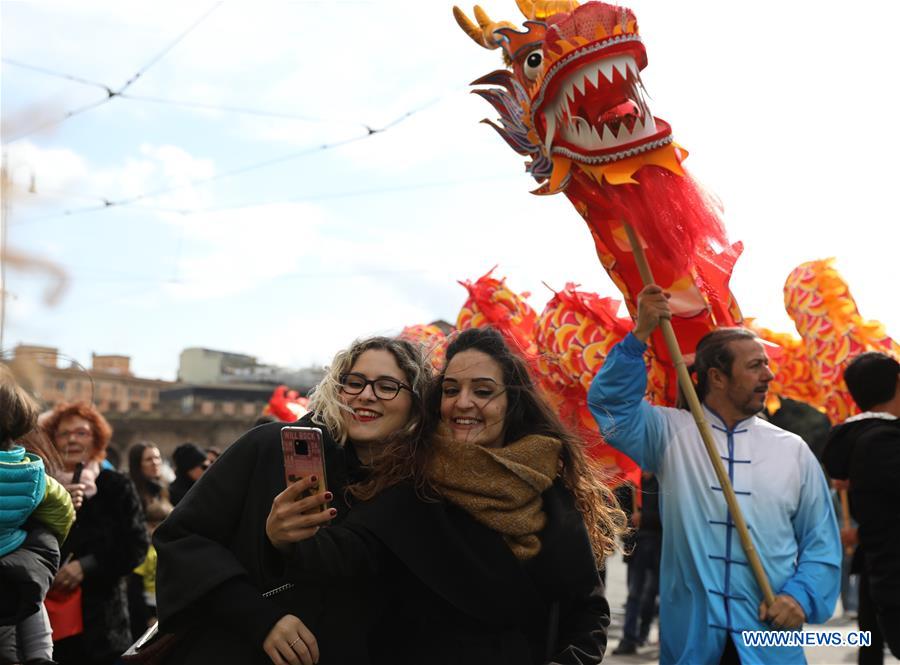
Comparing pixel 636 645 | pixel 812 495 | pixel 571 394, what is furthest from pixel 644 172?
pixel 636 645

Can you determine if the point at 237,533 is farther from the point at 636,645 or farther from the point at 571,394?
the point at 636,645

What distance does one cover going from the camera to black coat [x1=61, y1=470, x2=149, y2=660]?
15.0 ft

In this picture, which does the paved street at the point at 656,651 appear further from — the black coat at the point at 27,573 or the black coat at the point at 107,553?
the black coat at the point at 27,573

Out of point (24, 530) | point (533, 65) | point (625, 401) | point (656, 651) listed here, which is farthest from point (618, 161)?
point (656, 651)

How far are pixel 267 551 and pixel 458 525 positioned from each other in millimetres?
457

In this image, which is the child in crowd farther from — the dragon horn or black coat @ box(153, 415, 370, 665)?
the dragon horn

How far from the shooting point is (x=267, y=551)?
232 cm

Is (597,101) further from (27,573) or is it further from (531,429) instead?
(27,573)

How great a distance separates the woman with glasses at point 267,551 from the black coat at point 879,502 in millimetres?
2304

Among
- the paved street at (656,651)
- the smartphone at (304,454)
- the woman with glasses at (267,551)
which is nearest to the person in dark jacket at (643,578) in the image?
the paved street at (656,651)

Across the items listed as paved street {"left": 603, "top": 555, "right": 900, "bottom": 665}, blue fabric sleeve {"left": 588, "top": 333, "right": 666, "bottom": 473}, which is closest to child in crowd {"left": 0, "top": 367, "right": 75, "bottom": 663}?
blue fabric sleeve {"left": 588, "top": 333, "right": 666, "bottom": 473}

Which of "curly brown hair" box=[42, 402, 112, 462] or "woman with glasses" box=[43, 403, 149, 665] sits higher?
"curly brown hair" box=[42, 402, 112, 462]

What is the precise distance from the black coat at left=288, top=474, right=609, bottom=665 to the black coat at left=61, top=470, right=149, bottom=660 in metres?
2.65

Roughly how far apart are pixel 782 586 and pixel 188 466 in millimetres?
4416
